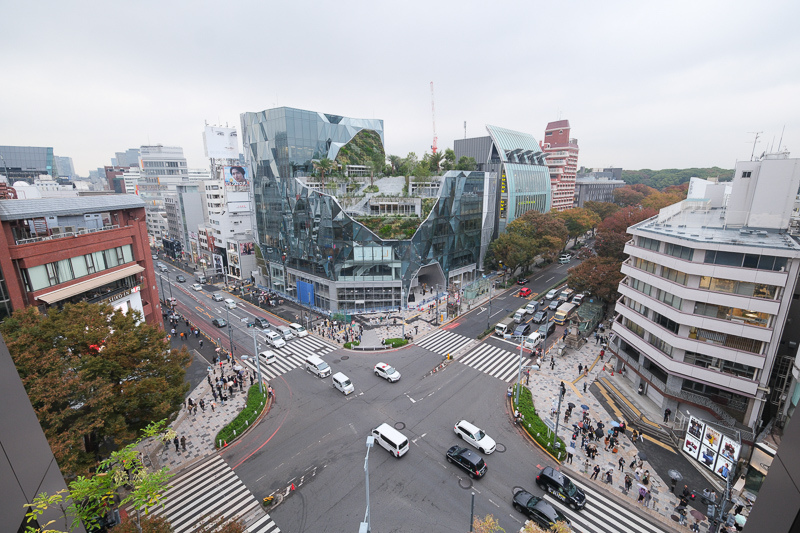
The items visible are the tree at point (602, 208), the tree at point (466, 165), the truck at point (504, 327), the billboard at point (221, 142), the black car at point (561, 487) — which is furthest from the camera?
the tree at point (602, 208)

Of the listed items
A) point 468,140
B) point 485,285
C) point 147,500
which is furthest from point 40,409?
point 468,140

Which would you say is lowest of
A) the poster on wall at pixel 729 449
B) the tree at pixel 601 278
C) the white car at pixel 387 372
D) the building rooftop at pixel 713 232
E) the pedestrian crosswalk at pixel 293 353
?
the pedestrian crosswalk at pixel 293 353

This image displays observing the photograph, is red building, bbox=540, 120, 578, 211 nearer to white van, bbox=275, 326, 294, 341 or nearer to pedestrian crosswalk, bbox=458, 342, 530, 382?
pedestrian crosswalk, bbox=458, 342, 530, 382

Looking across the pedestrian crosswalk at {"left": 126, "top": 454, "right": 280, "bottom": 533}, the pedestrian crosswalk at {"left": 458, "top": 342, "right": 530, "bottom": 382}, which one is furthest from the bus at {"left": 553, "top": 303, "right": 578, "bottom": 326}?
the pedestrian crosswalk at {"left": 126, "top": 454, "right": 280, "bottom": 533}

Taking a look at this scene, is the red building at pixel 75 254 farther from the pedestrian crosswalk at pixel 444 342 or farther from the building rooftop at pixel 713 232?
the building rooftop at pixel 713 232

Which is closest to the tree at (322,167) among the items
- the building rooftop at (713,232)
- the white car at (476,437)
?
the white car at (476,437)

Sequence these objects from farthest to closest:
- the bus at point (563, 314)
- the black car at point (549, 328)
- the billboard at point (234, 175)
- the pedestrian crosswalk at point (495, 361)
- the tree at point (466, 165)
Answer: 1. the billboard at point (234, 175)
2. the tree at point (466, 165)
3. the bus at point (563, 314)
4. the black car at point (549, 328)
5. the pedestrian crosswalk at point (495, 361)

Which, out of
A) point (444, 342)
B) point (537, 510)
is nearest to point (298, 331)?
point (444, 342)
